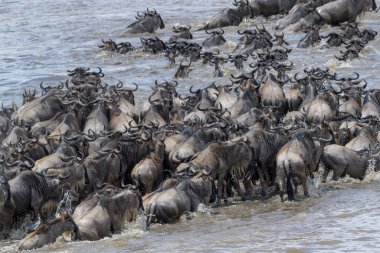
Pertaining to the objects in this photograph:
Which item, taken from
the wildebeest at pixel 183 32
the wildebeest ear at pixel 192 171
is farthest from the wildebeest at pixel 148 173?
the wildebeest at pixel 183 32

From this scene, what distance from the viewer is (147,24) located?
29578 millimetres

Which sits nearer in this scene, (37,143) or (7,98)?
(37,143)

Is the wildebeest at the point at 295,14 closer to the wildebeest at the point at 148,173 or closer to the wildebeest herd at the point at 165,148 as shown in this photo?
the wildebeest herd at the point at 165,148

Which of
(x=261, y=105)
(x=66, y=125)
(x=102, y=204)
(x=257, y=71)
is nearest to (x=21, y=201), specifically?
(x=102, y=204)

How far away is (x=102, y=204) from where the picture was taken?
12594 millimetres

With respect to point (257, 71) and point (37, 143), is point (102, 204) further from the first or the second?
point (257, 71)

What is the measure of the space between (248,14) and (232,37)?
269cm

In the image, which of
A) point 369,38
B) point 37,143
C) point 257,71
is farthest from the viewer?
point 369,38

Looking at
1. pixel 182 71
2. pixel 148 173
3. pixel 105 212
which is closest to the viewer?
pixel 105 212

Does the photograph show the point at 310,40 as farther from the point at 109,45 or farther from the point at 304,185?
the point at 304,185

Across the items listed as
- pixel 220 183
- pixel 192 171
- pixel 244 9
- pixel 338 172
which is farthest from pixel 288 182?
pixel 244 9

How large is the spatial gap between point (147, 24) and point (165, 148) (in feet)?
49.7

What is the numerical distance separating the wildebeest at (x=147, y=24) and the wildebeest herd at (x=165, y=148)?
10442 millimetres

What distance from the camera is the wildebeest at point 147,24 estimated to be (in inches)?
1164
